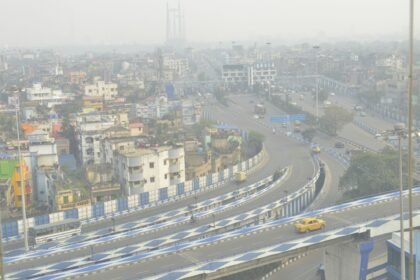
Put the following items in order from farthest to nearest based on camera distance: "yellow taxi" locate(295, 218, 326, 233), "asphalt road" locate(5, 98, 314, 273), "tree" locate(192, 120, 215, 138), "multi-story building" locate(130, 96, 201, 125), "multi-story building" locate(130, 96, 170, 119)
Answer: "multi-story building" locate(130, 96, 170, 119) < "multi-story building" locate(130, 96, 201, 125) < "tree" locate(192, 120, 215, 138) < "asphalt road" locate(5, 98, 314, 273) < "yellow taxi" locate(295, 218, 326, 233)

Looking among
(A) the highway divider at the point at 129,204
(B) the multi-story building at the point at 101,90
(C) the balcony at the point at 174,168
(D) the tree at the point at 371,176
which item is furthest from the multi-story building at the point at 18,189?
(B) the multi-story building at the point at 101,90

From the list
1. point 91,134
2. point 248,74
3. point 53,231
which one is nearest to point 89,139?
point 91,134

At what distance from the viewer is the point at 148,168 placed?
24.0ft

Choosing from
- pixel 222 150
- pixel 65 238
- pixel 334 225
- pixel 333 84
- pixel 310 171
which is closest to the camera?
pixel 334 225

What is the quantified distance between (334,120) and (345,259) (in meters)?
8.35

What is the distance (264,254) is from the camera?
3824 millimetres

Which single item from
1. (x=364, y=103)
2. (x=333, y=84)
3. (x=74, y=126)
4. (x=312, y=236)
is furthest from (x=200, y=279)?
(x=333, y=84)

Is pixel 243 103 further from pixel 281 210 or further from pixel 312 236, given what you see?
pixel 312 236

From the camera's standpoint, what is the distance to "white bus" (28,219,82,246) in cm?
565

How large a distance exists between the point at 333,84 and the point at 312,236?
56.9 ft

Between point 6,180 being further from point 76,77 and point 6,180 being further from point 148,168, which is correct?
point 76,77

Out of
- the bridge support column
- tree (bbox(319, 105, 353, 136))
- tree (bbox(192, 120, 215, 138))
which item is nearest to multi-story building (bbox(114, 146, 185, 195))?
tree (bbox(192, 120, 215, 138))

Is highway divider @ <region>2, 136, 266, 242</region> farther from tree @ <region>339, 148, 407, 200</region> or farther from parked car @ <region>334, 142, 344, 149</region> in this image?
parked car @ <region>334, 142, 344, 149</region>

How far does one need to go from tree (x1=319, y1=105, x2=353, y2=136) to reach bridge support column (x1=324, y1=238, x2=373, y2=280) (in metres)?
8.09
